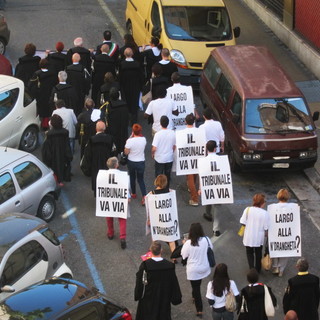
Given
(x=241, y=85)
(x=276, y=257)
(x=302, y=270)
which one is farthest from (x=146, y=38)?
(x=302, y=270)

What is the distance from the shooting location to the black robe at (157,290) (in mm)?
10664

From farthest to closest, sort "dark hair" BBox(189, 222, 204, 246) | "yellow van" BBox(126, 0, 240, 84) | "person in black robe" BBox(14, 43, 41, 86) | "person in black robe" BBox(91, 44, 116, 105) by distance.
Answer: "yellow van" BBox(126, 0, 240, 84) → "person in black robe" BBox(14, 43, 41, 86) → "person in black robe" BBox(91, 44, 116, 105) → "dark hair" BBox(189, 222, 204, 246)

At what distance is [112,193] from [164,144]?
5.49 ft

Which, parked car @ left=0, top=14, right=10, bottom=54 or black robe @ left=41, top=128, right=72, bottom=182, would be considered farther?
parked car @ left=0, top=14, right=10, bottom=54

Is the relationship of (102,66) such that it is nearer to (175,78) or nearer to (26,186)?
(175,78)

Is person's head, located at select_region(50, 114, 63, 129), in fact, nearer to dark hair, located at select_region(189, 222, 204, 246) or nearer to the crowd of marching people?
the crowd of marching people

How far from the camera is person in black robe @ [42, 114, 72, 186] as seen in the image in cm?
1476

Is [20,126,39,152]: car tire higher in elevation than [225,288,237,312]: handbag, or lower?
lower

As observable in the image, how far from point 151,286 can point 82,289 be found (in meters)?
0.95

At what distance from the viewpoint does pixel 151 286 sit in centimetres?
1072

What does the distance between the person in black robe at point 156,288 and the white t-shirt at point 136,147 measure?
382cm

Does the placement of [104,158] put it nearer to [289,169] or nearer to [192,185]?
[192,185]

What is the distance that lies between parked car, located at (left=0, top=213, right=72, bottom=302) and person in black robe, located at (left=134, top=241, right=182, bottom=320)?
5.12 ft

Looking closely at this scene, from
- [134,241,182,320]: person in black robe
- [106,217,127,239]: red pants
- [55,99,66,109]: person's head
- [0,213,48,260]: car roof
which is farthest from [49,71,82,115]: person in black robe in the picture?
[134,241,182,320]: person in black robe
